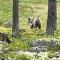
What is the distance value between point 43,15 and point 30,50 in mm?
19316

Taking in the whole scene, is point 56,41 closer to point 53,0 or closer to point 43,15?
point 53,0

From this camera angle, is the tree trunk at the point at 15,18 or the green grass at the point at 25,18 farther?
the tree trunk at the point at 15,18

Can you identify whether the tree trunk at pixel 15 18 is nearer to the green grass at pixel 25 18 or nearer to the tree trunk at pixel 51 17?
the green grass at pixel 25 18

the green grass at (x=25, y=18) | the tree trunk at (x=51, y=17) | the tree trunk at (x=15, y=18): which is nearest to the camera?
the green grass at (x=25, y=18)

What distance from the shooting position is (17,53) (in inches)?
468

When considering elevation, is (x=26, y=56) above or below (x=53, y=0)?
below

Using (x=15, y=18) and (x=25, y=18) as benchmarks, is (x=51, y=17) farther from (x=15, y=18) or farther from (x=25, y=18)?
(x=25, y=18)

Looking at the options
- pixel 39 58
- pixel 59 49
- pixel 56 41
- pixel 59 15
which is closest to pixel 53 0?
pixel 56 41

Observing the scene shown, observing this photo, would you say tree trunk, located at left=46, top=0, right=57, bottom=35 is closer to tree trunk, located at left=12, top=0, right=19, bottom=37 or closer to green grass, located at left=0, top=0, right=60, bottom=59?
green grass, located at left=0, top=0, right=60, bottom=59

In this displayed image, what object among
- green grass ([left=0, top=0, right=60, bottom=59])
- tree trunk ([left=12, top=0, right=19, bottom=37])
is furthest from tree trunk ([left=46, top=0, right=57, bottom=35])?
tree trunk ([left=12, top=0, right=19, bottom=37])

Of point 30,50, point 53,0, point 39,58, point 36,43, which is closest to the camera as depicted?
point 39,58

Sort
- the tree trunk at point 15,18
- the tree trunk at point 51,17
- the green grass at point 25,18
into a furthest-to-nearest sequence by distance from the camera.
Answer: the tree trunk at point 15,18
the tree trunk at point 51,17
the green grass at point 25,18

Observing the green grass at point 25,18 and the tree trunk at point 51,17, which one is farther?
the tree trunk at point 51,17

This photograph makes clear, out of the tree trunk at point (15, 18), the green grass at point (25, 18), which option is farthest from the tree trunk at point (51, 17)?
the tree trunk at point (15, 18)
